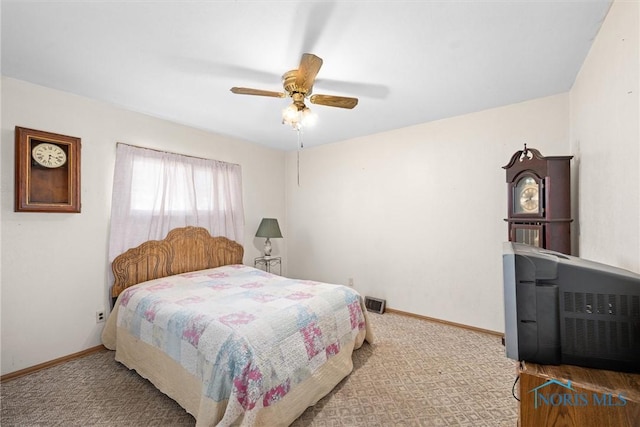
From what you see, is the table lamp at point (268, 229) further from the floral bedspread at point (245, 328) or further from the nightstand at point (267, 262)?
the floral bedspread at point (245, 328)

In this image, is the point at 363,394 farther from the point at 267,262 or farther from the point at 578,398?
the point at 267,262

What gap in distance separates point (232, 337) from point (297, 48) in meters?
1.91

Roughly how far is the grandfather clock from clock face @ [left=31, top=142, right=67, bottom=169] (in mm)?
4075

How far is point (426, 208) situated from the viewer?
3326 millimetres

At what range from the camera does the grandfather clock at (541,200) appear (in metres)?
2.14

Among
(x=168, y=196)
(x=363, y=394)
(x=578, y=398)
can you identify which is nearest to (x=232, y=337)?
(x=363, y=394)

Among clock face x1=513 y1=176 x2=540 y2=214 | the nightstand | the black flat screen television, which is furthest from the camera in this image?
the nightstand

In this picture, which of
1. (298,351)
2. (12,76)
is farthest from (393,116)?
(12,76)

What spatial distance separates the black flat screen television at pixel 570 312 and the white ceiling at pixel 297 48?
4.71 ft

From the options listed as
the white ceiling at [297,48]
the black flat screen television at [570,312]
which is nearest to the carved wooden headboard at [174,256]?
the white ceiling at [297,48]

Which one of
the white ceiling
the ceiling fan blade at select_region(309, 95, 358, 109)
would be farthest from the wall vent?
the ceiling fan blade at select_region(309, 95, 358, 109)

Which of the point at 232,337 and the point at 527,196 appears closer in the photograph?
the point at 232,337

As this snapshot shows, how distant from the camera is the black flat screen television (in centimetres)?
87

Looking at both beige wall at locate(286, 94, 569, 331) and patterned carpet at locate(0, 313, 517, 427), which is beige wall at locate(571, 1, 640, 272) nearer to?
beige wall at locate(286, 94, 569, 331)
